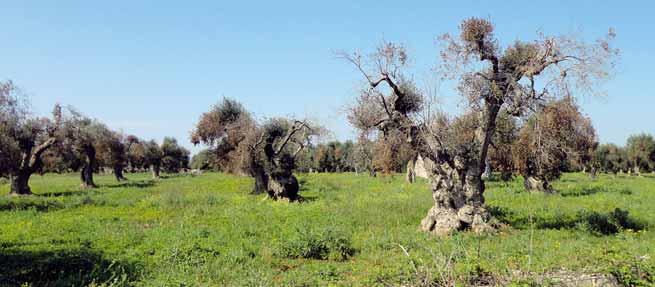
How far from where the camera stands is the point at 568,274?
27.8ft

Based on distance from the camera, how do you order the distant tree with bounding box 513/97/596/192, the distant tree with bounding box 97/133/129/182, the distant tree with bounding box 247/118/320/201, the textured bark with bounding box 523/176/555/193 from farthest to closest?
the distant tree with bounding box 97/133/129/182
the textured bark with bounding box 523/176/555/193
the distant tree with bounding box 247/118/320/201
the distant tree with bounding box 513/97/596/192

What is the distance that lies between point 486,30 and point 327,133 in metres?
16.6

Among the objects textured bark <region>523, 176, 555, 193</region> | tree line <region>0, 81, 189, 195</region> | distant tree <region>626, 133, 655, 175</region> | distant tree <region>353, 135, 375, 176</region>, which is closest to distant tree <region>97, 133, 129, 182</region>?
tree line <region>0, 81, 189, 195</region>

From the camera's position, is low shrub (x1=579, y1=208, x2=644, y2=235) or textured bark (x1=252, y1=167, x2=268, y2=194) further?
textured bark (x1=252, y1=167, x2=268, y2=194)

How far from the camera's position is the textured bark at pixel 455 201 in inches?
614

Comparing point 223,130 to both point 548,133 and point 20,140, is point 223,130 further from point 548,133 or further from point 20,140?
point 548,133

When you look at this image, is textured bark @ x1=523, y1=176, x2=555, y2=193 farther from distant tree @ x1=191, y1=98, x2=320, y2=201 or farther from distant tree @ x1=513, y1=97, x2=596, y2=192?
distant tree @ x1=191, y1=98, x2=320, y2=201

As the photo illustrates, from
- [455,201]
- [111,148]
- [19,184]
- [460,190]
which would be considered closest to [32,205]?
[19,184]

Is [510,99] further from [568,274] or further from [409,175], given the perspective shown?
[409,175]

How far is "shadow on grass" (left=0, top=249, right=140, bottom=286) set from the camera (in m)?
9.25

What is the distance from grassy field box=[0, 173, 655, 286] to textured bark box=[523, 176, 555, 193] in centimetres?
468

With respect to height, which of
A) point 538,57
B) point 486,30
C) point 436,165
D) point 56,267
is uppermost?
point 486,30

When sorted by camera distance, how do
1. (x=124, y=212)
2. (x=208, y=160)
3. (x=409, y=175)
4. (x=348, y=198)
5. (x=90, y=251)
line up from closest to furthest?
(x=90, y=251) → (x=124, y=212) → (x=348, y=198) → (x=208, y=160) → (x=409, y=175)

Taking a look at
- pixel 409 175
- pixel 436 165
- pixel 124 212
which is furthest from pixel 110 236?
pixel 409 175
